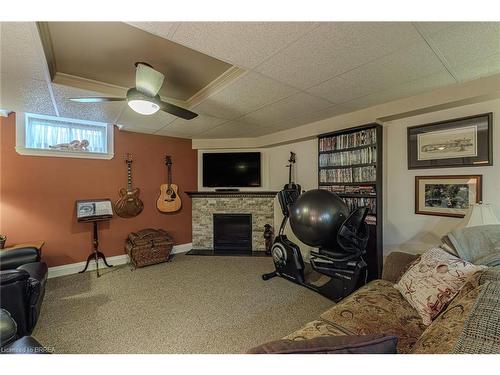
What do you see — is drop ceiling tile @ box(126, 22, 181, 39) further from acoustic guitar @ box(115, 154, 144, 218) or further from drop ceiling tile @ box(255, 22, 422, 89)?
acoustic guitar @ box(115, 154, 144, 218)

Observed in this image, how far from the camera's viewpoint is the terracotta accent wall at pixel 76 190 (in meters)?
2.56

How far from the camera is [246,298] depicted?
2.29 metres

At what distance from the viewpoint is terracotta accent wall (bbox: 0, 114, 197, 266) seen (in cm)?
256

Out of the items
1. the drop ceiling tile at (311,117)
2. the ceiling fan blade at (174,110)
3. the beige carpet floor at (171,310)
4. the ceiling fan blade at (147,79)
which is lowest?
the beige carpet floor at (171,310)

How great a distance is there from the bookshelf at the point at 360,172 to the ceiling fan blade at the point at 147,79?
2.26 m

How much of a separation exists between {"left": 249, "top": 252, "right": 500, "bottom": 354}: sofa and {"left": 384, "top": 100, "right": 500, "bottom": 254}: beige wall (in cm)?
78

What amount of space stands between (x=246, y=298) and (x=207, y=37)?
2384 mm

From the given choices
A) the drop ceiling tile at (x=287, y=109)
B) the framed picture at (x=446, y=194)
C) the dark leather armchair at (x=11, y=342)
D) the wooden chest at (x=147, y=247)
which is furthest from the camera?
the wooden chest at (x=147, y=247)

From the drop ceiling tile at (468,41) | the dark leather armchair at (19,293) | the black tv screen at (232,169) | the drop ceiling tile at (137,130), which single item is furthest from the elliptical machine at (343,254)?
the drop ceiling tile at (137,130)

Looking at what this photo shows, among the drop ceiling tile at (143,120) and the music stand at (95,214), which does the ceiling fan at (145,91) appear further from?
the music stand at (95,214)

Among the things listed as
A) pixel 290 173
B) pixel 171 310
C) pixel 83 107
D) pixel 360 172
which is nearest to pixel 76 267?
pixel 171 310

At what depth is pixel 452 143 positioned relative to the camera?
206 cm

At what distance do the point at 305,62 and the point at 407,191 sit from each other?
6.31 ft

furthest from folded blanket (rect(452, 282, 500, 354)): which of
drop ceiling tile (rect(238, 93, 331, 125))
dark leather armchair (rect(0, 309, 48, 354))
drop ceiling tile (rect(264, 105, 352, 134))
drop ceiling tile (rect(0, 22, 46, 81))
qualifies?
drop ceiling tile (rect(0, 22, 46, 81))
